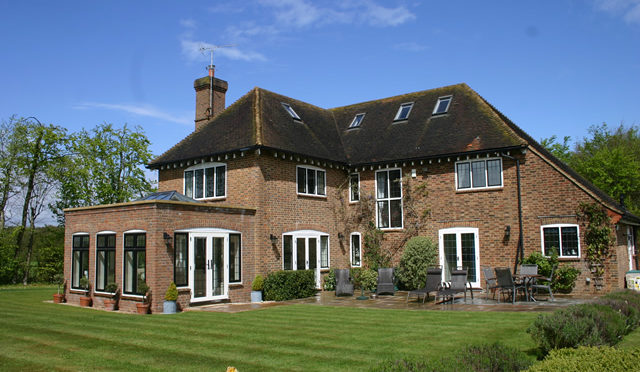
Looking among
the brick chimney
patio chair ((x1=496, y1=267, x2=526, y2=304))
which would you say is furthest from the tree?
patio chair ((x1=496, y1=267, x2=526, y2=304))

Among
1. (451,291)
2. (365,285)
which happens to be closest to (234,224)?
(365,285)

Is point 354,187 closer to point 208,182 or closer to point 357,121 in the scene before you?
point 357,121

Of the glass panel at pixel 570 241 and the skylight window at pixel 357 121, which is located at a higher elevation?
the skylight window at pixel 357 121

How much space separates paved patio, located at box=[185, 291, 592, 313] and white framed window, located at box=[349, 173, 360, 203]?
541 centimetres

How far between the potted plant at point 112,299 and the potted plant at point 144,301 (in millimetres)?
1553

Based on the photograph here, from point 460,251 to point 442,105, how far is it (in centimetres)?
687

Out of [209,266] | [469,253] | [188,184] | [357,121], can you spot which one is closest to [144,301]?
[209,266]

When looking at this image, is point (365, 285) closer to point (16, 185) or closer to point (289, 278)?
point (289, 278)

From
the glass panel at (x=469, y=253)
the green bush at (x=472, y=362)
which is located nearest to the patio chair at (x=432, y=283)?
the glass panel at (x=469, y=253)

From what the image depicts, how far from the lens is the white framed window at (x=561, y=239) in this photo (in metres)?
17.1

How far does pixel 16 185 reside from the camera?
30.9 metres

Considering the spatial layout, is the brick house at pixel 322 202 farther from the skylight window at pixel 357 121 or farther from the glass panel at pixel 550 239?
the skylight window at pixel 357 121

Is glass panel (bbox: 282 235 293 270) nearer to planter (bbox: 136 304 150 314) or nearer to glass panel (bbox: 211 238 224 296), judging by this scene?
glass panel (bbox: 211 238 224 296)

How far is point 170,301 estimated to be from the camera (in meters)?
14.7
